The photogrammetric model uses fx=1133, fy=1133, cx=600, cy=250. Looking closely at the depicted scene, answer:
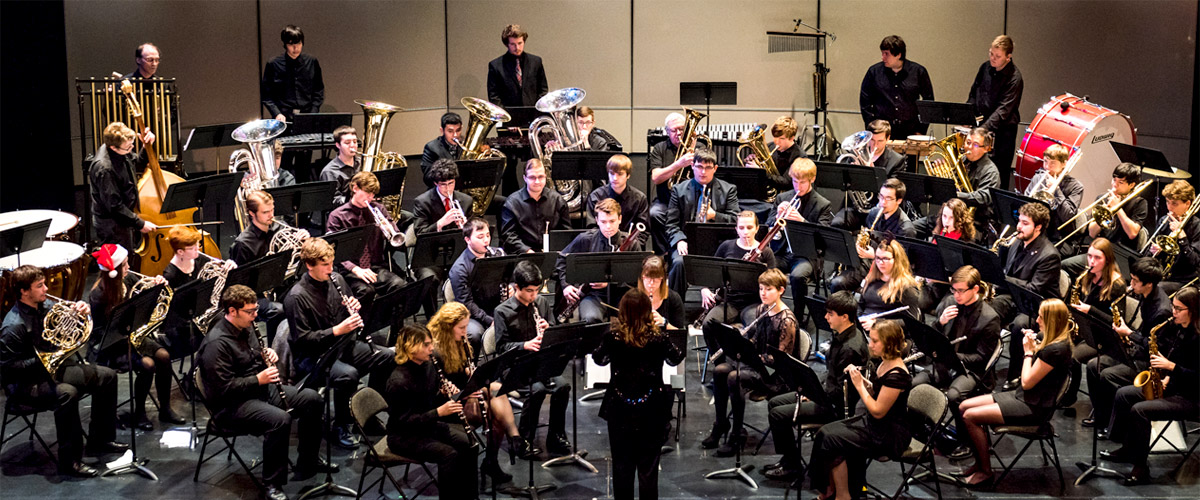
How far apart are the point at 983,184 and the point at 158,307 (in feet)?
21.8

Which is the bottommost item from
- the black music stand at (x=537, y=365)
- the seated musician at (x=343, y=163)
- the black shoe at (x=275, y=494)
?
the black shoe at (x=275, y=494)

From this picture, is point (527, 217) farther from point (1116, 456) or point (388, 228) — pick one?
point (1116, 456)

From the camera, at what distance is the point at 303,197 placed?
8562 mm

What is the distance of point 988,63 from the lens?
36.4 feet

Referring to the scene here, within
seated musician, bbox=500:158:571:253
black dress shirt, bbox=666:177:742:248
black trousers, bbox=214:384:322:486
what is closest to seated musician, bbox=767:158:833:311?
black dress shirt, bbox=666:177:742:248

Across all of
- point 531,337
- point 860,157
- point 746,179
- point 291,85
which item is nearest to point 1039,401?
point 531,337

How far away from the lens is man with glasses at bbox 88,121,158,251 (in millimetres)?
8734

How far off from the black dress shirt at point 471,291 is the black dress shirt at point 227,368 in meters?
1.80

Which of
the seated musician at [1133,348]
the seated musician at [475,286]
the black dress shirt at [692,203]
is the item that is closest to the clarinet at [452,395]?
the seated musician at [475,286]

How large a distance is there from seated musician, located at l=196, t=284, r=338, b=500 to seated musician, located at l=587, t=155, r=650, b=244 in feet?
11.3

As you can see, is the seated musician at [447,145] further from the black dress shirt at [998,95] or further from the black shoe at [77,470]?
the black dress shirt at [998,95]

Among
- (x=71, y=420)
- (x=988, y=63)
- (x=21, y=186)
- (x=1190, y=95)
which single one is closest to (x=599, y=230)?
(x=71, y=420)

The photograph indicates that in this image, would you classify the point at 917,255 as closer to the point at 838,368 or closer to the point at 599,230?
the point at 838,368

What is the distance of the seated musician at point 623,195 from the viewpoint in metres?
9.17
